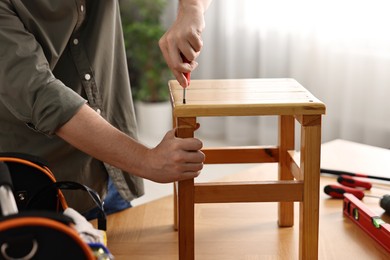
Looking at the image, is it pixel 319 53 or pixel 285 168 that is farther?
pixel 319 53

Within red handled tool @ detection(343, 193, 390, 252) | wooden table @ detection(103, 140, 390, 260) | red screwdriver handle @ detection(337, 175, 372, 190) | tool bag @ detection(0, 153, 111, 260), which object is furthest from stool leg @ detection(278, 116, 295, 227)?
tool bag @ detection(0, 153, 111, 260)

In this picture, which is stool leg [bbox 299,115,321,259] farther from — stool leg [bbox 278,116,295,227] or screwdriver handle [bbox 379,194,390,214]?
screwdriver handle [bbox 379,194,390,214]

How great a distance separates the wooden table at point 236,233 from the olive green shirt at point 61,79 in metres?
0.10

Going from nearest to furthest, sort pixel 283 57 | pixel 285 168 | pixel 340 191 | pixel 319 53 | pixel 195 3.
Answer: pixel 195 3 < pixel 285 168 < pixel 340 191 < pixel 319 53 < pixel 283 57

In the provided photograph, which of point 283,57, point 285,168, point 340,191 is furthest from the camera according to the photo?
point 283,57

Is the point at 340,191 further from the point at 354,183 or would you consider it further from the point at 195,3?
the point at 195,3

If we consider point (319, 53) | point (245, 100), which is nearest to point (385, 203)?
point (245, 100)

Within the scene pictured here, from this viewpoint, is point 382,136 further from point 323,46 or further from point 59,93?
point 59,93

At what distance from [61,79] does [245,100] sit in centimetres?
45

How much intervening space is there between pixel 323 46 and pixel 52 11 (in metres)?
2.34

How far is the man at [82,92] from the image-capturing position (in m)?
1.04

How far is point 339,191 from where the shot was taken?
4.70 ft

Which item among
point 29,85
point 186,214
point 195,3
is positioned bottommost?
point 186,214

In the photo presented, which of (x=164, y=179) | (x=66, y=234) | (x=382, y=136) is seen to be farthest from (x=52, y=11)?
(x=382, y=136)
